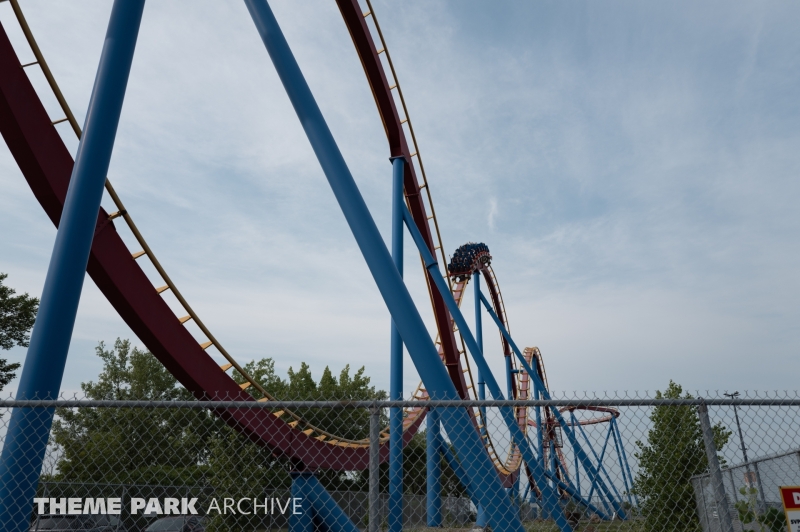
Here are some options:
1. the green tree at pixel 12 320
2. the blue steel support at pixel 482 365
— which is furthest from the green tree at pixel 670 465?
the green tree at pixel 12 320

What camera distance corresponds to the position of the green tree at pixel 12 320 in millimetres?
19812

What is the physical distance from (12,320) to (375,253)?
2038 centimetres

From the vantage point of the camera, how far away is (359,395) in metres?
29.5

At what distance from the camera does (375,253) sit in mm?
4781

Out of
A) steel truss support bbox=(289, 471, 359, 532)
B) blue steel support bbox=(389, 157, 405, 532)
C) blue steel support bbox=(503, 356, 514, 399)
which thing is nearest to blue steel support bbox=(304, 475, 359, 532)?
steel truss support bbox=(289, 471, 359, 532)

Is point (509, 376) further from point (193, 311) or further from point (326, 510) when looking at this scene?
point (193, 311)

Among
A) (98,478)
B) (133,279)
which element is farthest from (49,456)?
(98,478)

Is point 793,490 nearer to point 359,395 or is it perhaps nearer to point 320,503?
point 320,503

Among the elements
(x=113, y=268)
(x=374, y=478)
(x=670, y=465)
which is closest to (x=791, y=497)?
(x=374, y=478)

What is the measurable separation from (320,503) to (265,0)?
686cm

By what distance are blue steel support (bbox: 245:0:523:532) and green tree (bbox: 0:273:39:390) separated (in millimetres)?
19431

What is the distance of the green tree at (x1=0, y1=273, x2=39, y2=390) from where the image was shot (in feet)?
65.0

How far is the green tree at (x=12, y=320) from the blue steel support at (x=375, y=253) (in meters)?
19.4

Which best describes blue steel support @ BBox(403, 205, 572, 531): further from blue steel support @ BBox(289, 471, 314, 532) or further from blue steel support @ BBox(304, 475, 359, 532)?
Result: blue steel support @ BBox(289, 471, 314, 532)
